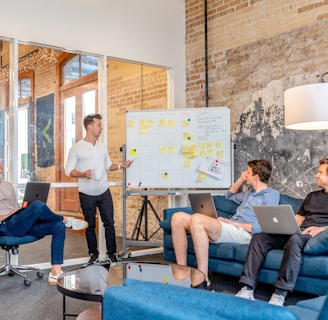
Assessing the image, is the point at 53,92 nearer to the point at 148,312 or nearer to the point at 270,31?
the point at 270,31

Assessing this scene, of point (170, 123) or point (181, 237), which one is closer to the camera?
point (181, 237)

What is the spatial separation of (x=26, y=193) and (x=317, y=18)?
3.51 metres

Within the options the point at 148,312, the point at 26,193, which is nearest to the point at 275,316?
the point at 148,312

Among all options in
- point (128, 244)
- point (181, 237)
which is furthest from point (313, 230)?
point (128, 244)

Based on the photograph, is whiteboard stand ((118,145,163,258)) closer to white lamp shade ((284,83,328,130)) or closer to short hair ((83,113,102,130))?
short hair ((83,113,102,130))

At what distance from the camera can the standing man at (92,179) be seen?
4.91 meters

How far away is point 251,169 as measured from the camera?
4117 mm

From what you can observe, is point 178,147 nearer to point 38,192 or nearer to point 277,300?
point 38,192

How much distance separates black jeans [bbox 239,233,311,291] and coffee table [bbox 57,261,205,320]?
25.4 inches

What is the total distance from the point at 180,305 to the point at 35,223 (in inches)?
128

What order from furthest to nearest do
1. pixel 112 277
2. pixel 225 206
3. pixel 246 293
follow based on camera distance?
pixel 225 206, pixel 246 293, pixel 112 277

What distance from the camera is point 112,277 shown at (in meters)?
2.93

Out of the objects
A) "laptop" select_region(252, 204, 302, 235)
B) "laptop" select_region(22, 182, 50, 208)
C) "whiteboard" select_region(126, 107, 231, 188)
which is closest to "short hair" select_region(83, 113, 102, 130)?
"whiteboard" select_region(126, 107, 231, 188)

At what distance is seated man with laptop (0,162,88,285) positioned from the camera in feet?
13.1
